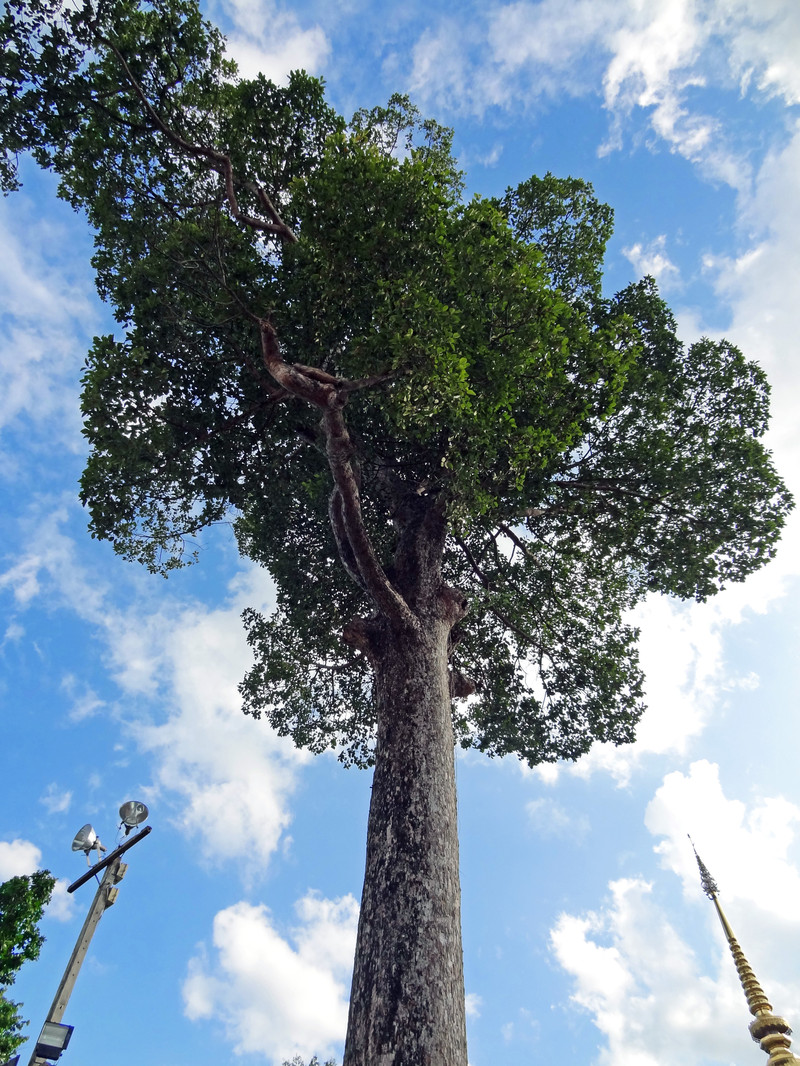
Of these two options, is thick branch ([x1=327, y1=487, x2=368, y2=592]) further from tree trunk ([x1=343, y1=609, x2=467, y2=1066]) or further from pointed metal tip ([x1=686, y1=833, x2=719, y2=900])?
pointed metal tip ([x1=686, y1=833, x2=719, y2=900])

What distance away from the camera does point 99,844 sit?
28.8 ft

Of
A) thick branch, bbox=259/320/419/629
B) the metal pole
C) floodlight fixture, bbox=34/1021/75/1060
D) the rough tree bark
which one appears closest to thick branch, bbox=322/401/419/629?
thick branch, bbox=259/320/419/629

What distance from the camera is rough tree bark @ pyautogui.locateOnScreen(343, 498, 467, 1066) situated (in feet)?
16.3

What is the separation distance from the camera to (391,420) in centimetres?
1016

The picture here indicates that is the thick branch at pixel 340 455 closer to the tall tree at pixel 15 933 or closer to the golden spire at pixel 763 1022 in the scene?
the golden spire at pixel 763 1022

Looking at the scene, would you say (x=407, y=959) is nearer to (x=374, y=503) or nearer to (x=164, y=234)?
(x=374, y=503)

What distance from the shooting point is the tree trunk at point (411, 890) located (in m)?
4.96

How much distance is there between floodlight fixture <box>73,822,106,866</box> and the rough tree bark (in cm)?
464

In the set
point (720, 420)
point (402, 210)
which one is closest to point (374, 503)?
point (402, 210)

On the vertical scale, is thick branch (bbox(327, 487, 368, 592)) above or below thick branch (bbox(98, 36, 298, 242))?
below

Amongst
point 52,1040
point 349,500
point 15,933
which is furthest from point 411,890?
point 15,933

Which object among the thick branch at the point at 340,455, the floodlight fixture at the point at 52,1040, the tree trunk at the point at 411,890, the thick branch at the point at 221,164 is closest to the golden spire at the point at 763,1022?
the tree trunk at the point at 411,890

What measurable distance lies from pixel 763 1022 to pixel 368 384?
11.3m

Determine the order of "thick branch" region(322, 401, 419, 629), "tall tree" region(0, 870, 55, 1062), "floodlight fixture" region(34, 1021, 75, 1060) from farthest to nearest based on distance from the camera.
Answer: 1. "tall tree" region(0, 870, 55, 1062)
2. "thick branch" region(322, 401, 419, 629)
3. "floodlight fixture" region(34, 1021, 75, 1060)
